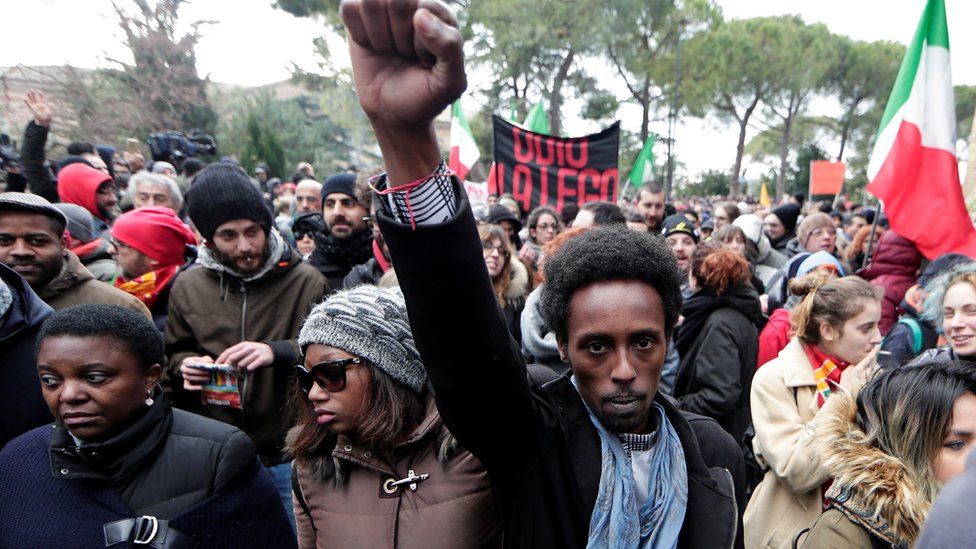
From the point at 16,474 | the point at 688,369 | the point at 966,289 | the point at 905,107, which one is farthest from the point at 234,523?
the point at 905,107

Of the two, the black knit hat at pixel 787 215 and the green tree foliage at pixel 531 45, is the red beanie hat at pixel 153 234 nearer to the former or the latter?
the black knit hat at pixel 787 215

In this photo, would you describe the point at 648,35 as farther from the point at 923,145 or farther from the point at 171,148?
the point at 923,145

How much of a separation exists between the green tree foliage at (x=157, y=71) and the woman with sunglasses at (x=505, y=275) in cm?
1163

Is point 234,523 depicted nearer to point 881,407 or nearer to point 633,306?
point 633,306

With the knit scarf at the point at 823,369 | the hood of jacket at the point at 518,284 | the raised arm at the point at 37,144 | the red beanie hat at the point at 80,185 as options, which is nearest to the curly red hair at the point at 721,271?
the knit scarf at the point at 823,369

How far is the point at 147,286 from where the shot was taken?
2959 mm

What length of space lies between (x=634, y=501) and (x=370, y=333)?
852mm

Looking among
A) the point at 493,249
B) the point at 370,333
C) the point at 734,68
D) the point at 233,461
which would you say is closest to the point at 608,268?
the point at 370,333

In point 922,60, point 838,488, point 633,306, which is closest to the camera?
point 633,306

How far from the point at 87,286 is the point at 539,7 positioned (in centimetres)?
2356

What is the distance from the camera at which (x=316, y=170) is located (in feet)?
84.0

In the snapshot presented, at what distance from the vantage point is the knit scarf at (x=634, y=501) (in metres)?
1.22

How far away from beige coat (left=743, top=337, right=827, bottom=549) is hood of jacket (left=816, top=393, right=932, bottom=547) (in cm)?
40

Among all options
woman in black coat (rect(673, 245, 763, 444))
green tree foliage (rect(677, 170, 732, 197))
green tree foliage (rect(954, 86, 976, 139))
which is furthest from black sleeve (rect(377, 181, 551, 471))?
green tree foliage (rect(954, 86, 976, 139))
